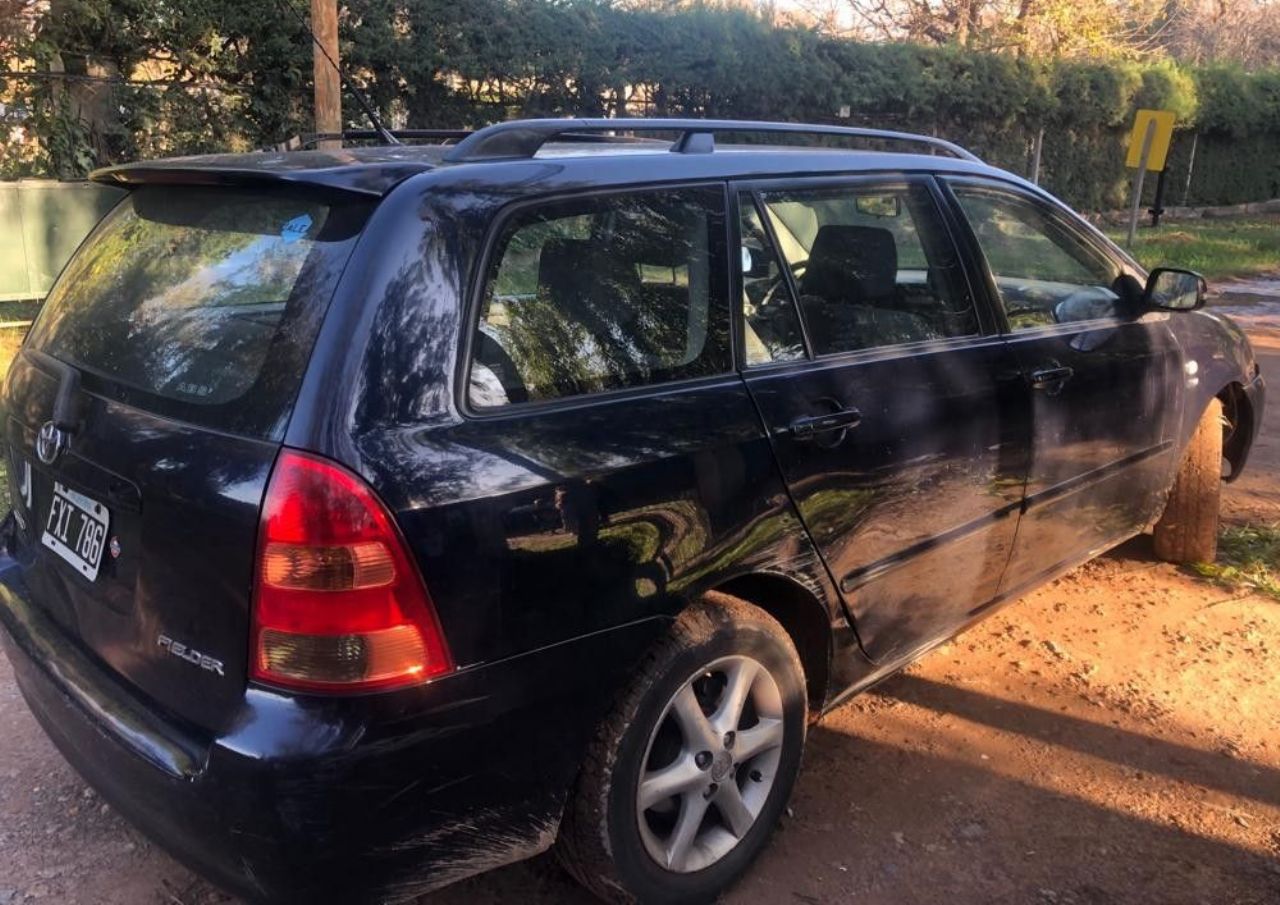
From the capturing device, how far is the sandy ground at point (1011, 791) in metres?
2.70

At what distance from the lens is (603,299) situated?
2412 millimetres

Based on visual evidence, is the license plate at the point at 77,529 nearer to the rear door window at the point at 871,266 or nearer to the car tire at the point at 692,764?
the car tire at the point at 692,764

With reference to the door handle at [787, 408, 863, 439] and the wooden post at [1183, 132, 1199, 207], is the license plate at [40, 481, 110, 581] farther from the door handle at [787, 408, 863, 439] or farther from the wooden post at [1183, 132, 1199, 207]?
the wooden post at [1183, 132, 1199, 207]

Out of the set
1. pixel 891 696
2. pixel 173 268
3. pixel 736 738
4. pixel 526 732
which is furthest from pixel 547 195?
pixel 891 696

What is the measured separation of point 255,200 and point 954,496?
1995 mm

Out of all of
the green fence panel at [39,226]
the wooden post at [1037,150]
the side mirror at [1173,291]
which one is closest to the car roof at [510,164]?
the side mirror at [1173,291]

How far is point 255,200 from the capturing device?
2318mm

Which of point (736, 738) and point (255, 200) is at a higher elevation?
point (255, 200)

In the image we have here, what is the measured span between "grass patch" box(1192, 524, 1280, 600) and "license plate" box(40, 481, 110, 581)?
426 cm

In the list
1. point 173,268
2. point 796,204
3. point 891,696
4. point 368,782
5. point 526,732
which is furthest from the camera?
point 891,696

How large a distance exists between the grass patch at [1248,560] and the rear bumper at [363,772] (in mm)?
3350

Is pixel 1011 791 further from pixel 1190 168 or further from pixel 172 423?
pixel 1190 168

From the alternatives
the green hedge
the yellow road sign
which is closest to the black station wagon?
the green hedge

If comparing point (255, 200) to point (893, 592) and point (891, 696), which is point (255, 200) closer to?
point (893, 592)
